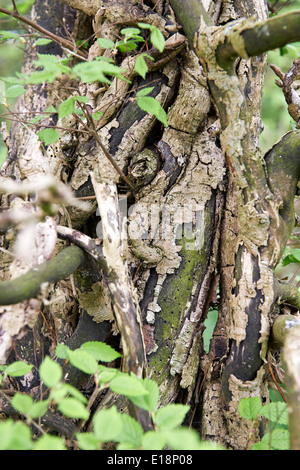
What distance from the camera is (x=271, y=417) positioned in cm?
122

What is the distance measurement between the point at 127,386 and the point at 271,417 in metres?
0.55

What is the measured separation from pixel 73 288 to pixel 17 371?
1.80 feet

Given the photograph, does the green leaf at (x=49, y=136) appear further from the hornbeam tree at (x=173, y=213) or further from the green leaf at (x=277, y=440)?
the green leaf at (x=277, y=440)

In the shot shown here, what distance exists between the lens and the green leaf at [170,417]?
3.07 feet

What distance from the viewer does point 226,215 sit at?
5.74 ft

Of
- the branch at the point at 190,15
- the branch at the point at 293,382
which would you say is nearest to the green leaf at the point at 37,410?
the branch at the point at 293,382

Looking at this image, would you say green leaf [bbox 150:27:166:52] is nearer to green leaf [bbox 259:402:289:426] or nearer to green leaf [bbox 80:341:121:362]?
green leaf [bbox 80:341:121:362]

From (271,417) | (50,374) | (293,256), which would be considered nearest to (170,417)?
(50,374)

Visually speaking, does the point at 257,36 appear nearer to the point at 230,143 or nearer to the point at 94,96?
the point at 230,143

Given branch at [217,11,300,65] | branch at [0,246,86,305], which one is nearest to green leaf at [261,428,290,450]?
branch at [0,246,86,305]

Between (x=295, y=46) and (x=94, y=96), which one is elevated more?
(x=295, y=46)

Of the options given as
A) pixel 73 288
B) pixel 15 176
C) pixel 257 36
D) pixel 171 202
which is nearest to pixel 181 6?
pixel 257 36

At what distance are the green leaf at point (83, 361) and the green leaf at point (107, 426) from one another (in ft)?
0.47

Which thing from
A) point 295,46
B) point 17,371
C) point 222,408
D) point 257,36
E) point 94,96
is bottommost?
point 222,408
